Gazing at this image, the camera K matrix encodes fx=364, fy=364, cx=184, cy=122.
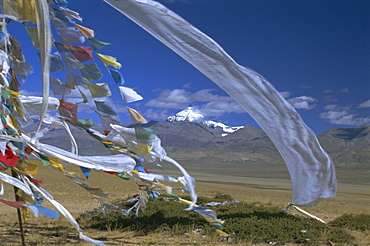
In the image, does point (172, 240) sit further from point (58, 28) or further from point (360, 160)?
point (360, 160)

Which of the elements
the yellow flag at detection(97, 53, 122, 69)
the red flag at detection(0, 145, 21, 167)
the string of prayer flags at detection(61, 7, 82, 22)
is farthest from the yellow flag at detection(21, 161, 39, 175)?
the string of prayer flags at detection(61, 7, 82, 22)

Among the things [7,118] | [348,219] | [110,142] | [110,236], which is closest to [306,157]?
[110,142]

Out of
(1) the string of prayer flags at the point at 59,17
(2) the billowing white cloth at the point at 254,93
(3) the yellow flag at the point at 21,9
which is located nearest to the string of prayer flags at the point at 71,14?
(1) the string of prayer flags at the point at 59,17

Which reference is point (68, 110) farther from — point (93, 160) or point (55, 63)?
point (93, 160)

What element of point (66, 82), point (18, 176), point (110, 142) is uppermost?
point (66, 82)

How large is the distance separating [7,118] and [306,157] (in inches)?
137

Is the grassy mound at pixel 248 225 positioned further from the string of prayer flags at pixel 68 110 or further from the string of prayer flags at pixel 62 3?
the string of prayer flags at pixel 62 3

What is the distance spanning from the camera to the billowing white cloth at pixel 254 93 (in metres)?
3.32

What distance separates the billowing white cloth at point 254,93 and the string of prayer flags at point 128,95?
33.8 inches

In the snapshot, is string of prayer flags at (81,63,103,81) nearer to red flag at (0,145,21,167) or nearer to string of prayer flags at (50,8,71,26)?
string of prayer flags at (50,8,71,26)

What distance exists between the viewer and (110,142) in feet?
15.4

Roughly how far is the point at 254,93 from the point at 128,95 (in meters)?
1.40

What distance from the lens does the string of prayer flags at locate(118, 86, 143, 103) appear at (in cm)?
406

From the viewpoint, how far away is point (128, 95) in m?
4.10
